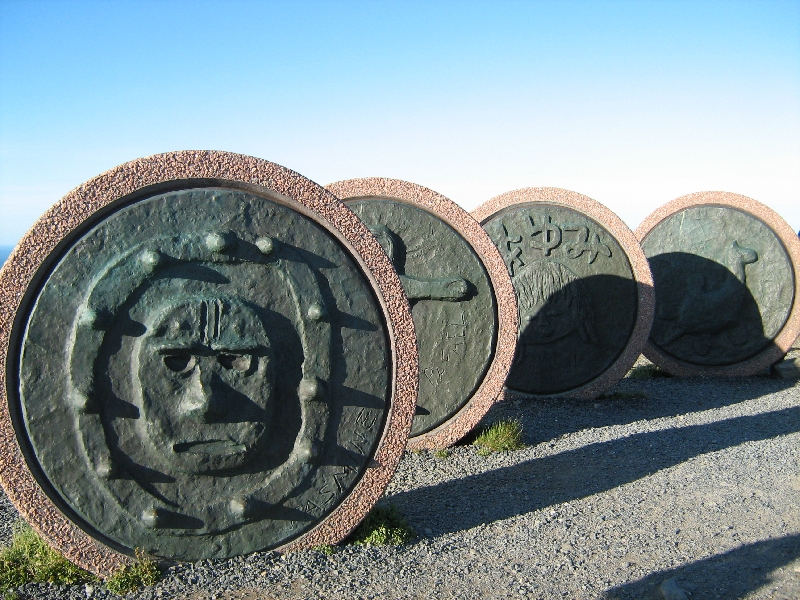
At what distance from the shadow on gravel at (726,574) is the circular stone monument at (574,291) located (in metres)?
3.36

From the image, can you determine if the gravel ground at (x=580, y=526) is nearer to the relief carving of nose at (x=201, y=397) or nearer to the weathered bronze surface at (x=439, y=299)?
the weathered bronze surface at (x=439, y=299)

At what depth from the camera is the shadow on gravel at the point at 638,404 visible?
6508mm

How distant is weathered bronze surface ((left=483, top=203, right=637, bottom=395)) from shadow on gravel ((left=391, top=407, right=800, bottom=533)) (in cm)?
120

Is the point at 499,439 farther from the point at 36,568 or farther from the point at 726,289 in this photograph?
the point at 726,289

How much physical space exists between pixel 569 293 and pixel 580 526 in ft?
11.0

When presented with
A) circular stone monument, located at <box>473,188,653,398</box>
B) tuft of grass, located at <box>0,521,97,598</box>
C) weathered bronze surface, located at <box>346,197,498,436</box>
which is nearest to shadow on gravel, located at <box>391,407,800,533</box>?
weathered bronze surface, located at <box>346,197,498,436</box>

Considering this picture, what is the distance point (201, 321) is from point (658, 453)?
380 centimetres

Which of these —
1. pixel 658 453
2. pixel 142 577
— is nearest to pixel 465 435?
pixel 658 453

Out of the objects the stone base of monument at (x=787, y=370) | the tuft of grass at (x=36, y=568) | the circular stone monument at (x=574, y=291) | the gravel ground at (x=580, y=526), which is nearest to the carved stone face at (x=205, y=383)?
the gravel ground at (x=580, y=526)

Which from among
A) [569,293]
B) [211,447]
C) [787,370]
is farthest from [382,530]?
[787,370]

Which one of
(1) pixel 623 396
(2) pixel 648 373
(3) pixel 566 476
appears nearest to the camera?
(3) pixel 566 476

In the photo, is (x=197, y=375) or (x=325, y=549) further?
(x=325, y=549)

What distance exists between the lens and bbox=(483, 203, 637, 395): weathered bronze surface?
7.18m

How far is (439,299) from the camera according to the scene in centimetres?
551
